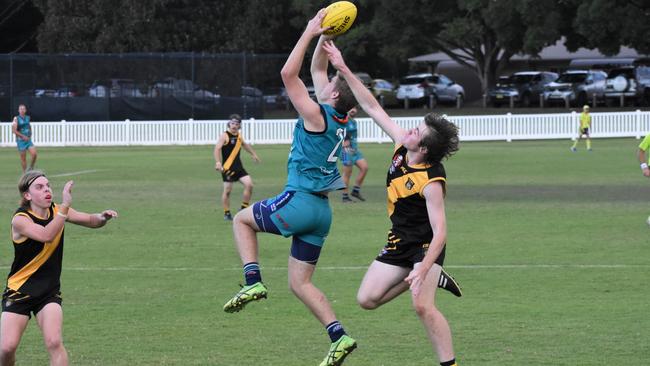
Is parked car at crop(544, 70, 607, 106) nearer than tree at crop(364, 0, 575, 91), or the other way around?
tree at crop(364, 0, 575, 91)

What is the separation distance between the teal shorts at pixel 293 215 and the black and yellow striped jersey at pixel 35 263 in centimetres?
153

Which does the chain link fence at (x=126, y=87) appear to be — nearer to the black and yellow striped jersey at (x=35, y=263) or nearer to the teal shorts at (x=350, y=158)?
the teal shorts at (x=350, y=158)

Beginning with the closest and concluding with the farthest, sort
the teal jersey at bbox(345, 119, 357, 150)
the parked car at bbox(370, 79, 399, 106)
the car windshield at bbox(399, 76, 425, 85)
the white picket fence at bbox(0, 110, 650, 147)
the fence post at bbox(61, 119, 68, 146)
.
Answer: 1. the teal jersey at bbox(345, 119, 357, 150)
2. the white picket fence at bbox(0, 110, 650, 147)
3. the fence post at bbox(61, 119, 68, 146)
4. the parked car at bbox(370, 79, 399, 106)
5. the car windshield at bbox(399, 76, 425, 85)

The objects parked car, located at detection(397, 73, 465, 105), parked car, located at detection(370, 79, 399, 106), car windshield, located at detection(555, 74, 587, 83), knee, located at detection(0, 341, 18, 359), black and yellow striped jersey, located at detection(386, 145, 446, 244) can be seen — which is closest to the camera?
knee, located at detection(0, 341, 18, 359)

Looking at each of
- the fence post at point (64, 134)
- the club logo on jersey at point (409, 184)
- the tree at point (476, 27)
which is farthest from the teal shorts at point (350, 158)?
the tree at point (476, 27)

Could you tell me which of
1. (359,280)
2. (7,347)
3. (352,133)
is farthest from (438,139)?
(352,133)

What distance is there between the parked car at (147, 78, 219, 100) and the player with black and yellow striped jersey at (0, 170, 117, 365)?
4037 cm

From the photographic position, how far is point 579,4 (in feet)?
171

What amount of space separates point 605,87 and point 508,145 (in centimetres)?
1676

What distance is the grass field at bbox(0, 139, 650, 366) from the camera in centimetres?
1020

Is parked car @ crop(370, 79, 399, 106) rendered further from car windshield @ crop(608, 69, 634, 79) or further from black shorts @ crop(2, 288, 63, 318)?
black shorts @ crop(2, 288, 63, 318)

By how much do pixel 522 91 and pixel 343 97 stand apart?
175ft

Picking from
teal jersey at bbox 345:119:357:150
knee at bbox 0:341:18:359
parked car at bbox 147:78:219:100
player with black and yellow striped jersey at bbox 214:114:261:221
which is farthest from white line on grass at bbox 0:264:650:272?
parked car at bbox 147:78:219:100

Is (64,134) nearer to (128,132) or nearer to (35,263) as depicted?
(128,132)
